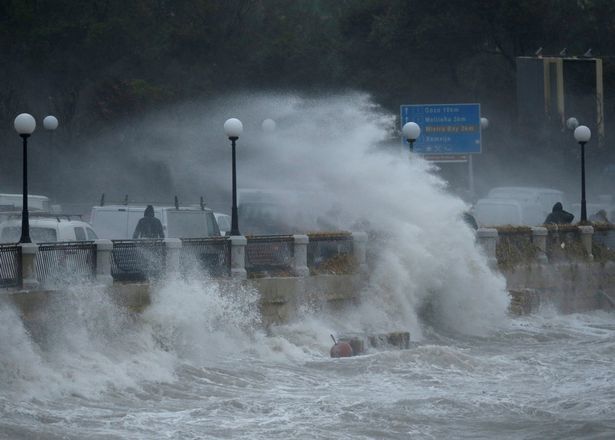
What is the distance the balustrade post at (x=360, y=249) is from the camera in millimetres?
24609

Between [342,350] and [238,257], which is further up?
[238,257]

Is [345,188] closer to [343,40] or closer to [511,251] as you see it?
[511,251]

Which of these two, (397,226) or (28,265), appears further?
(397,226)

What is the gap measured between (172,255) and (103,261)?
174cm

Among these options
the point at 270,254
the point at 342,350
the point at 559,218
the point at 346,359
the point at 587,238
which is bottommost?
the point at 346,359

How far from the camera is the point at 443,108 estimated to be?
36969 millimetres

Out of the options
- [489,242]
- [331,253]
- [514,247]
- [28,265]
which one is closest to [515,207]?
[514,247]

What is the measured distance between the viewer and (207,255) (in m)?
21.0

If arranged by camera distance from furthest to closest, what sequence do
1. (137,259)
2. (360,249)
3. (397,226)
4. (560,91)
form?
(560,91) → (397,226) → (360,249) → (137,259)

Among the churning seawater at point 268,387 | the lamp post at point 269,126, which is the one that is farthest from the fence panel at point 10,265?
the lamp post at point 269,126

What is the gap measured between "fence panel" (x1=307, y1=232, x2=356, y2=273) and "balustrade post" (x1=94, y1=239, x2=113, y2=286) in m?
5.70

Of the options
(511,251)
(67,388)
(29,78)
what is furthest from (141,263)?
(29,78)

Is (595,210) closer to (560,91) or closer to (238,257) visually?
(560,91)

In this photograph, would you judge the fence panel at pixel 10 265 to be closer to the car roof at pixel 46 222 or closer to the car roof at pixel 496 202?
the car roof at pixel 46 222
